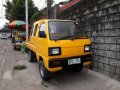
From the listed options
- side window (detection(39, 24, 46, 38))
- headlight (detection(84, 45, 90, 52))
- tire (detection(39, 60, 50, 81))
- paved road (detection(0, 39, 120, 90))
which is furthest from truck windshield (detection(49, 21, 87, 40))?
paved road (detection(0, 39, 120, 90))

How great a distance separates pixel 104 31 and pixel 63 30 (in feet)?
4.49

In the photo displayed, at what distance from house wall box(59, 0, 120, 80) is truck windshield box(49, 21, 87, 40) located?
0.60 metres

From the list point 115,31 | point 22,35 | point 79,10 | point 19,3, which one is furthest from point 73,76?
point 19,3

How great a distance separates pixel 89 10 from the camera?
778cm

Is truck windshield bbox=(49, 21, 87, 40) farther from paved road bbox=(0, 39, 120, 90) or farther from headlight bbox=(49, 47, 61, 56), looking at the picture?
paved road bbox=(0, 39, 120, 90)

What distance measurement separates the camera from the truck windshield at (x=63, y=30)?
660 centimetres

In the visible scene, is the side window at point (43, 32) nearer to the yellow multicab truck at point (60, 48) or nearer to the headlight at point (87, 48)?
the yellow multicab truck at point (60, 48)

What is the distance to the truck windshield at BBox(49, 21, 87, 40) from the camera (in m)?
6.60

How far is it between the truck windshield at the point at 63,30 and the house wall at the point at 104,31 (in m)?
0.60

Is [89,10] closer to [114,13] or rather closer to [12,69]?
[114,13]

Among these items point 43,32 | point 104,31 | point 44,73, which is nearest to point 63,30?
point 43,32

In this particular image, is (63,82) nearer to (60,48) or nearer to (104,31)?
(60,48)

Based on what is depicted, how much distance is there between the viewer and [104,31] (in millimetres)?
6730

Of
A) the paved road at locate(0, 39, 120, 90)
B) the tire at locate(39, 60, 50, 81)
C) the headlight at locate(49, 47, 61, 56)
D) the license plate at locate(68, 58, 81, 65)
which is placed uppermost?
the headlight at locate(49, 47, 61, 56)
